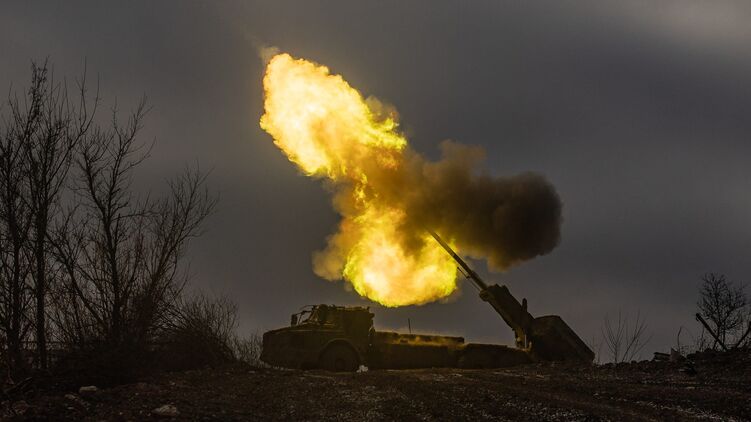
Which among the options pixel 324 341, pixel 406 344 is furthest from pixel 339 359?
pixel 406 344

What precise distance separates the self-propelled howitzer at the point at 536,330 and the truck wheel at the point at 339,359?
618 cm

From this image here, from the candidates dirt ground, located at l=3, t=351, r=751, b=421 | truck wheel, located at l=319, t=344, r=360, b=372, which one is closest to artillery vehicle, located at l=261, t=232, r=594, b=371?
truck wheel, located at l=319, t=344, r=360, b=372

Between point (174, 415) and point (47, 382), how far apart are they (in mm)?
3956

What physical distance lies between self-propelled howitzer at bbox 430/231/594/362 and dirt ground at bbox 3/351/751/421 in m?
5.25

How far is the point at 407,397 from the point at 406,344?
358 inches

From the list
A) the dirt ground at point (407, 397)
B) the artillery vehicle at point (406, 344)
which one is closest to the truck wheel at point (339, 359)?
the artillery vehicle at point (406, 344)

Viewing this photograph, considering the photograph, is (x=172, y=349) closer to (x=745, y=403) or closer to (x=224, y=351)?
(x=224, y=351)

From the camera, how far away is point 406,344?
24.5m

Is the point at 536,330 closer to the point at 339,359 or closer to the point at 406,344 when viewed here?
the point at 406,344

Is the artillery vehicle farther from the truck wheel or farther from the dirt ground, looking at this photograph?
the dirt ground

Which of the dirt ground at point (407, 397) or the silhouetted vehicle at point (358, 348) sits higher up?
the silhouetted vehicle at point (358, 348)

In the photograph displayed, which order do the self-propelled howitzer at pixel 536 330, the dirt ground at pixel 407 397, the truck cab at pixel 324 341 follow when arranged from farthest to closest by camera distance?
the self-propelled howitzer at pixel 536 330
the truck cab at pixel 324 341
the dirt ground at pixel 407 397

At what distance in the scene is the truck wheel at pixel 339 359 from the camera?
22.9 metres

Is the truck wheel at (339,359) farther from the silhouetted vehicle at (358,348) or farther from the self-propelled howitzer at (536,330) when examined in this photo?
the self-propelled howitzer at (536,330)
